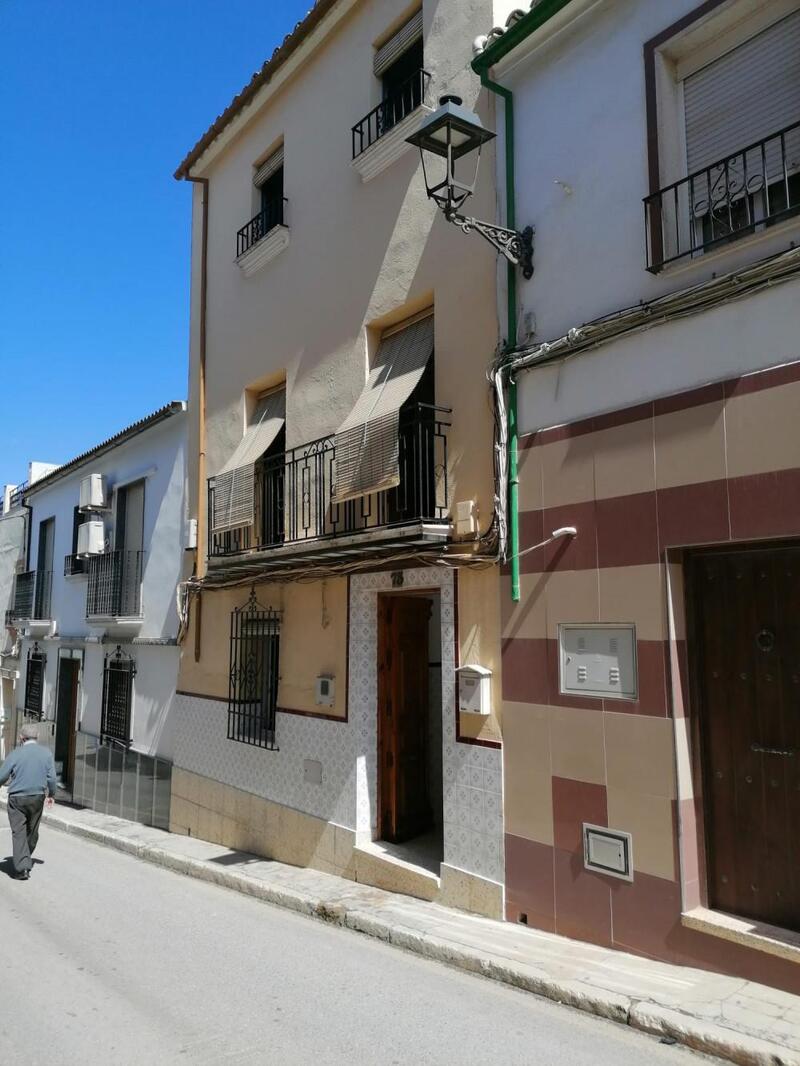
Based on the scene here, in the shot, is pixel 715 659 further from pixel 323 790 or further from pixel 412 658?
pixel 323 790

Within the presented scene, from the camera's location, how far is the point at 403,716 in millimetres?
7801

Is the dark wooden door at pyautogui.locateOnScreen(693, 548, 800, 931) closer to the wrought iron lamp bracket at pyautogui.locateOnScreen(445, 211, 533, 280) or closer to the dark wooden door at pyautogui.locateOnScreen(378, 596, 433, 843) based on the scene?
the wrought iron lamp bracket at pyautogui.locateOnScreen(445, 211, 533, 280)

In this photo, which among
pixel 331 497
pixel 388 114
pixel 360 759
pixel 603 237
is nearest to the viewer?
pixel 603 237

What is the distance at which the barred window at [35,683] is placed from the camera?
1742 centimetres

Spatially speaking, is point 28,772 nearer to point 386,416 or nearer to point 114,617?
point 114,617

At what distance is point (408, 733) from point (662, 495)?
392cm

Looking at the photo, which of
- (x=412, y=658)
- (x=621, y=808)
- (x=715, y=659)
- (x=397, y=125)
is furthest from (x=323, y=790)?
(x=397, y=125)

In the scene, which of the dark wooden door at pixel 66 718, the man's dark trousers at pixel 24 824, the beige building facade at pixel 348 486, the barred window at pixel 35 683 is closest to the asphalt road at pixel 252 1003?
the beige building facade at pixel 348 486

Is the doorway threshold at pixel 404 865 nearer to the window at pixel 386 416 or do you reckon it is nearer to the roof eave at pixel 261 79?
the window at pixel 386 416

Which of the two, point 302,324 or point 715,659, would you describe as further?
point 302,324

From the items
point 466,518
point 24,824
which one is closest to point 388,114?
point 466,518

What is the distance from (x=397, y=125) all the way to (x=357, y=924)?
6900mm

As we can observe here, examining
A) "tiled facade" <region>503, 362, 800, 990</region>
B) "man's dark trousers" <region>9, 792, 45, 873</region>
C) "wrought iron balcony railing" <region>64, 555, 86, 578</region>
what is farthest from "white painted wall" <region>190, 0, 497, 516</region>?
"wrought iron balcony railing" <region>64, 555, 86, 578</region>

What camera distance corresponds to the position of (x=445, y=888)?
6.35 metres
